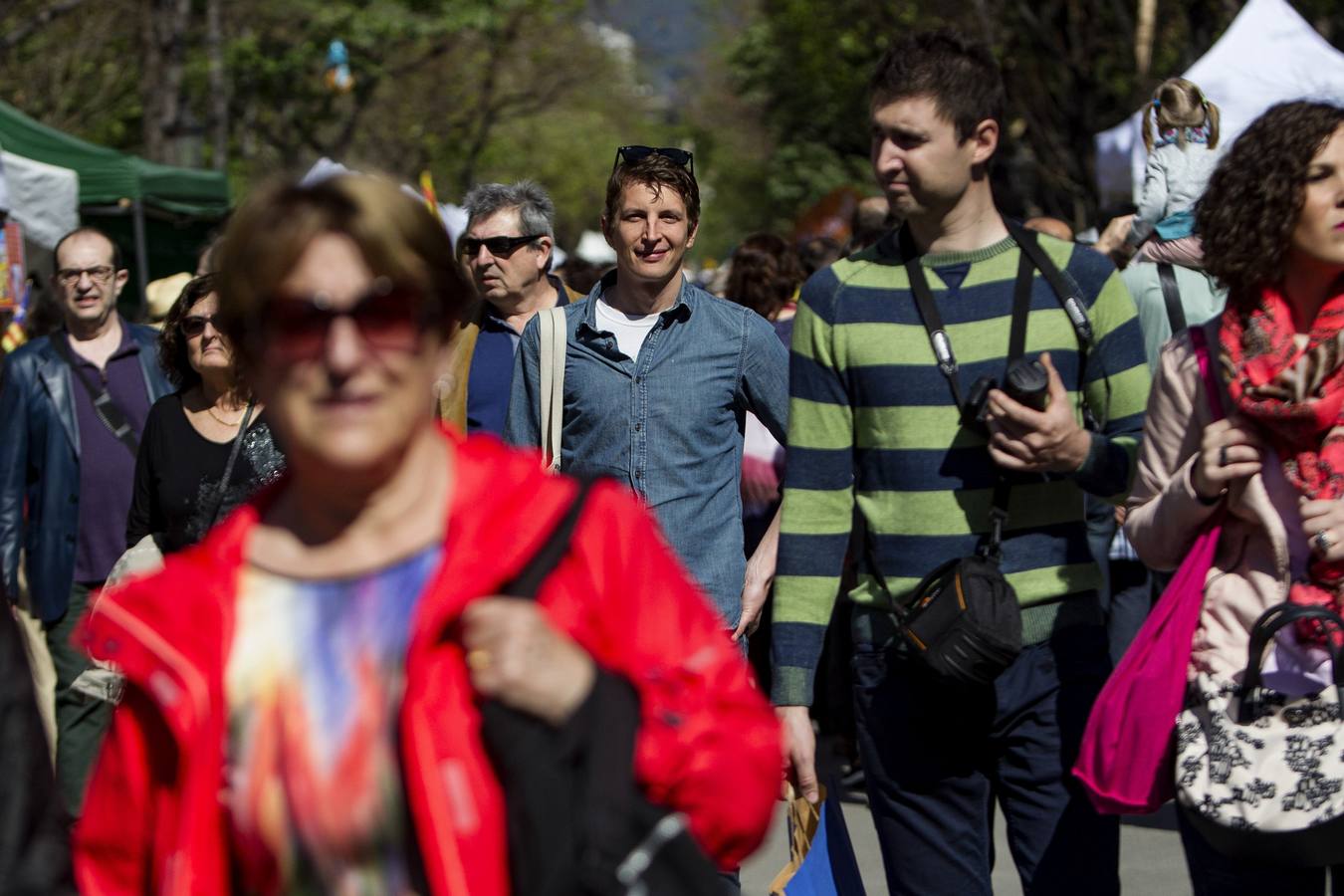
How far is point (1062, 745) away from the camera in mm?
3918

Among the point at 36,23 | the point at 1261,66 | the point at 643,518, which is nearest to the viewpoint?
the point at 643,518

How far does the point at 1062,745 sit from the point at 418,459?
2027mm

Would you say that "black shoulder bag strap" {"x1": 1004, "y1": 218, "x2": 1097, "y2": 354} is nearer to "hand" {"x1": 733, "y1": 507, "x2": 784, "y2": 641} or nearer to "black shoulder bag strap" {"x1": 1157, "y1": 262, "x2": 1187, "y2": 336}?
"hand" {"x1": 733, "y1": 507, "x2": 784, "y2": 641}

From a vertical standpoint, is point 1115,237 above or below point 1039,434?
above

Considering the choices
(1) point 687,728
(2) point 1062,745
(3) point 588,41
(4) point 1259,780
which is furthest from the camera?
(3) point 588,41

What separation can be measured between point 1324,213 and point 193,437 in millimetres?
3380

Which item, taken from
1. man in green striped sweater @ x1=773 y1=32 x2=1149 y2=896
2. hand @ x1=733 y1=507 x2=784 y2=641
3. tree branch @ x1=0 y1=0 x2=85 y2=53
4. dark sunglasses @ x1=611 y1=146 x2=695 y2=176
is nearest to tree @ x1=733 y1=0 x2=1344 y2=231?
tree branch @ x1=0 y1=0 x2=85 y2=53

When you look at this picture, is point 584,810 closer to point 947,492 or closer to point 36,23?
point 947,492

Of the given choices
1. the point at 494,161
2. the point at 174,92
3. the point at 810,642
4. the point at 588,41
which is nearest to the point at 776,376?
the point at 810,642

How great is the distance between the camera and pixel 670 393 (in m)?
5.09

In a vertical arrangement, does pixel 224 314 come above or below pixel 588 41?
below

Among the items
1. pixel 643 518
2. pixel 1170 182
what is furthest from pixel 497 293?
pixel 643 518

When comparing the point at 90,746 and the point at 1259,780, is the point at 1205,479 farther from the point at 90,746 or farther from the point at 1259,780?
the point at 90,746

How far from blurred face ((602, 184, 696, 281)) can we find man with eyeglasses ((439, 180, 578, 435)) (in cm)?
99
